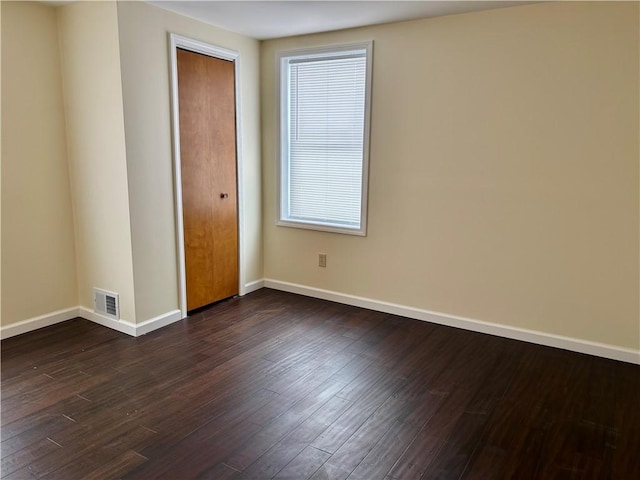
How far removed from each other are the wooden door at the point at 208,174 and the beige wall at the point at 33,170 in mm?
920

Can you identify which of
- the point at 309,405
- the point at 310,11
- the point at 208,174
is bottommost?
the point at 309,405

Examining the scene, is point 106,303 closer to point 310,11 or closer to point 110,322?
point 110,322

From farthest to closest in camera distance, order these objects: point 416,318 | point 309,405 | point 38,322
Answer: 1. point 416,318
2. point 38,322
3. point 309,405

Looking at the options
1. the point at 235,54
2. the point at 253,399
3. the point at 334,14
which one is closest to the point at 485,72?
the point at 334,14

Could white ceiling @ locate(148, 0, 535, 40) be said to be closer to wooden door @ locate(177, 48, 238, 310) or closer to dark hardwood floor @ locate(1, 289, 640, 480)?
wooden door @ locate(177, 48, 238, 310)

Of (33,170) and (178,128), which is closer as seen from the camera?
(33,170)

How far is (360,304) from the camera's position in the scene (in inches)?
156

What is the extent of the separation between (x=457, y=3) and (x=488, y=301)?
6.94 feet

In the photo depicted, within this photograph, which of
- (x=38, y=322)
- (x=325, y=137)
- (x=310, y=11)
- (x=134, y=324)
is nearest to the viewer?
(x=310, y=11)

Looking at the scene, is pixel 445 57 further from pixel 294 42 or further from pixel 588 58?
pixel 294 42

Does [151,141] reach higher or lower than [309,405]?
higher

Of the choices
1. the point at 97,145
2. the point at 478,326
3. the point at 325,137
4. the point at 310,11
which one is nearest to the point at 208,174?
the point at 97,145

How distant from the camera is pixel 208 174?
372 centimetres

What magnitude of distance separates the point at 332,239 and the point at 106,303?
Result: 1.92 m
